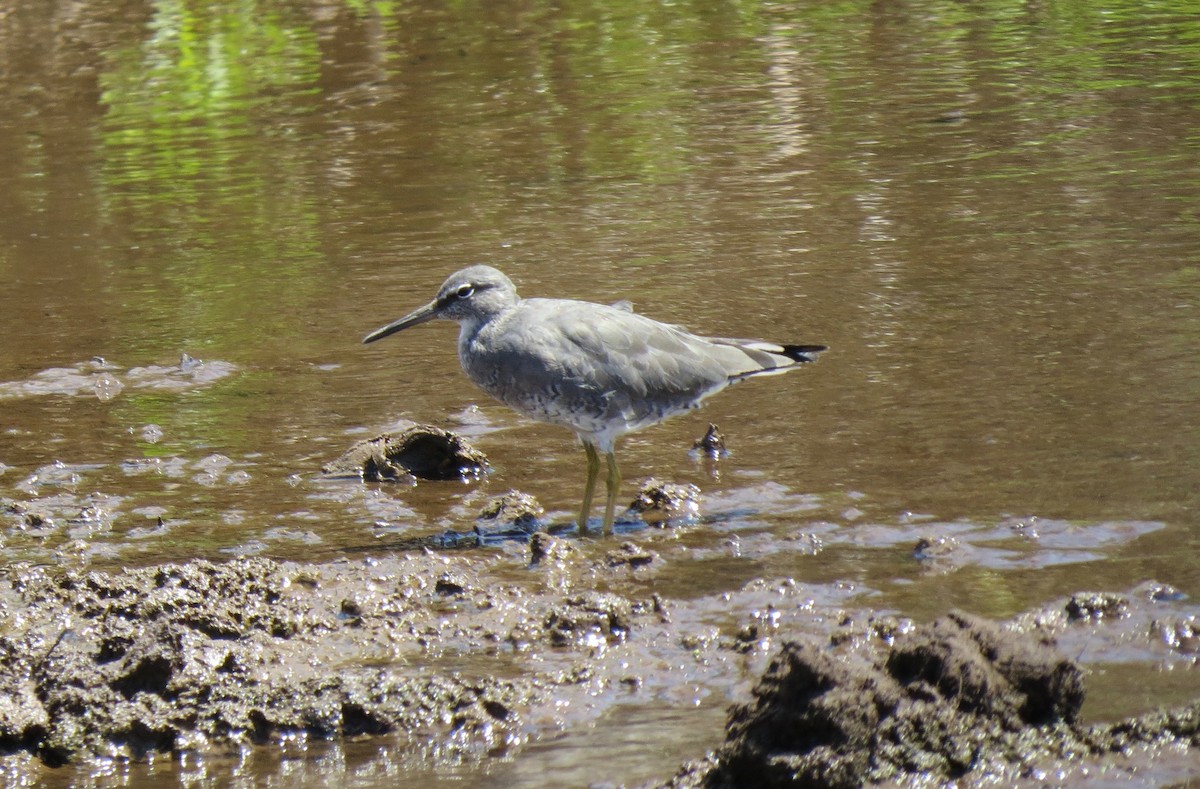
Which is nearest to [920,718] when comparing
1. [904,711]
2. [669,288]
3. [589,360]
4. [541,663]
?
[904,711]

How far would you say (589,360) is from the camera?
7.05 m

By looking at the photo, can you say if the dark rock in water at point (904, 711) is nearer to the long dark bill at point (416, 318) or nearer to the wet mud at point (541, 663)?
the wet mud at point (541, 663)

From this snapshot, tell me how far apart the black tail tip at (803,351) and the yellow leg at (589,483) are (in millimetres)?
1037

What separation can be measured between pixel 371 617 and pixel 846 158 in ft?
25.7

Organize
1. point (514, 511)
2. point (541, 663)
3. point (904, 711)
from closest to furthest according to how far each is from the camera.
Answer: point (904, 711) → point (541, 663) → point (514, 511)

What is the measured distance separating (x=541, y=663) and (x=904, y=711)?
1574mm

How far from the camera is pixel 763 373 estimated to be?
752 centimetres

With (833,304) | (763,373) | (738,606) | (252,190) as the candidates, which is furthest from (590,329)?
(252,190)

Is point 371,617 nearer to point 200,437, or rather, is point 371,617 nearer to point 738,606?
point 738,606

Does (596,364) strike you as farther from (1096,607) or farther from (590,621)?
(1096,607)

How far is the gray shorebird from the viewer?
23.0 feet

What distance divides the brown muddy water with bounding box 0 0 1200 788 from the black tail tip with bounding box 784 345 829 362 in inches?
14.5

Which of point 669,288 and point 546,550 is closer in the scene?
point 546,550

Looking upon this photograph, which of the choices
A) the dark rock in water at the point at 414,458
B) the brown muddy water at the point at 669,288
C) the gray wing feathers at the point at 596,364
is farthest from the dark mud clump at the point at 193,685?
the dark rock in water at the point at 414,458
